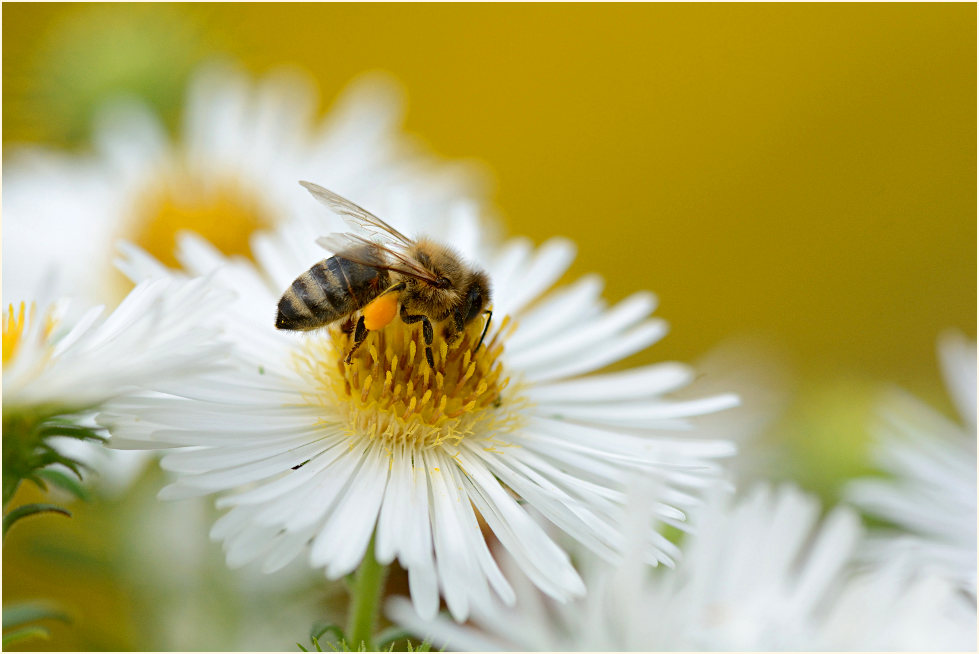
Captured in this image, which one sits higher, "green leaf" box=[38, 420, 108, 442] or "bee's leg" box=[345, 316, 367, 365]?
"bee's leg" box=[345, 316, 367, 365]

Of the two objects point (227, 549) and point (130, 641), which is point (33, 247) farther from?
point (227, 549)

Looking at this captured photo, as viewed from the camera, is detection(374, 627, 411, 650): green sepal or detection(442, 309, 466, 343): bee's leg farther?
detection(442, 309, 466, 343): bee's leg

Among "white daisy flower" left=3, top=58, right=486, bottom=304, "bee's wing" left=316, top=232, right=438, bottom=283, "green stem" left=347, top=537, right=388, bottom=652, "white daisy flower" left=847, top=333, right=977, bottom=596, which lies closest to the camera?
"green stem" left=347, top=537, right=388, bottom=652

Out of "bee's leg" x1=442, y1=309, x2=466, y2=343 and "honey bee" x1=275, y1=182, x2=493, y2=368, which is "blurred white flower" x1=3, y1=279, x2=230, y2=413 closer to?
"honey bee" x1=275, y1=182, x2=493, y2=368

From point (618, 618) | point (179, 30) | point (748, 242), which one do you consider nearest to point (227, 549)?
point (618, 618)

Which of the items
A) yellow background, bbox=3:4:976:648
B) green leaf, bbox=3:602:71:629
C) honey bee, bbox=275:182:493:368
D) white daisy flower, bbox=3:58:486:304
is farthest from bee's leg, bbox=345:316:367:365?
yellow background, bbox=3:4:976:648

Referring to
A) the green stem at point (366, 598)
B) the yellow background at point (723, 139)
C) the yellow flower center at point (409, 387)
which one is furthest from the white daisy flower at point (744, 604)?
the yellow background at point (723, 139)

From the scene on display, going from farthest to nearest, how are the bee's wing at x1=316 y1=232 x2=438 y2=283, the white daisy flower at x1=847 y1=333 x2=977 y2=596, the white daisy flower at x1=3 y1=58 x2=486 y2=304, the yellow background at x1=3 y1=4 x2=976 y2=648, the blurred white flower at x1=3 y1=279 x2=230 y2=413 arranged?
the yellow background at x1=3 y1=4 x2=976 y2=648, the white daisy flower at x1=3 y1=58 x2=486 y2=304, the white daisy flower at x1=847 y1=333 x2=977 y2=596, the bee's wing at x1=316 y1=232 x2=438 y2=283, the blurred white flower at x1=3 y1=279 x2=230 y2=413

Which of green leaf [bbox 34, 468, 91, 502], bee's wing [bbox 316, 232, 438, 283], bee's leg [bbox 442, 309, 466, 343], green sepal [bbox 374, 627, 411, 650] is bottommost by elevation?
green sepal [bbox 374, 627, 411, 650]
